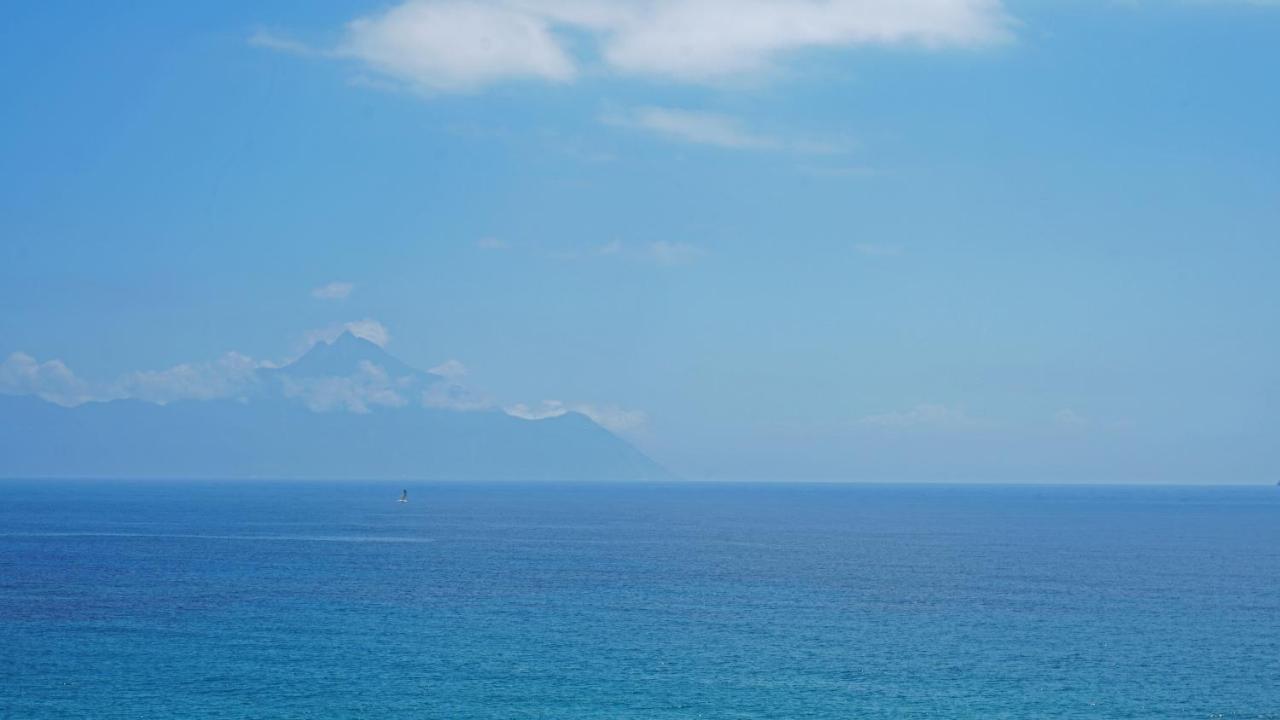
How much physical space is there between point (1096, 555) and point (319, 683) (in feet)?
372

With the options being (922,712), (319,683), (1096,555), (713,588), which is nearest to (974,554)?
(1096,555)

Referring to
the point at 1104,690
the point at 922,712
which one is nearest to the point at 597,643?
the point at 922,712

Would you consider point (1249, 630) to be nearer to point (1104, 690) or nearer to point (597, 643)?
point (1104, 690)

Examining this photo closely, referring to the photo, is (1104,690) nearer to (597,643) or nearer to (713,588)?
(597,643)

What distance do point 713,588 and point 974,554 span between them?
55.6 metres

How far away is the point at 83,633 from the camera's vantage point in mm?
80750

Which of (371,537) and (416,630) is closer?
(416,630)

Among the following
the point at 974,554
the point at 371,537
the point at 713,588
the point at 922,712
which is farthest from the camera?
the point at 371,537

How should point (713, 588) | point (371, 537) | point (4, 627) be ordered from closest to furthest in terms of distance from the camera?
point (4, 627) < point (713, 588) < point (371, 537)

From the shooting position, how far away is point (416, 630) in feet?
275

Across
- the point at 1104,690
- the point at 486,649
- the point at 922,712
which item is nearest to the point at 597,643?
the point at 486,649

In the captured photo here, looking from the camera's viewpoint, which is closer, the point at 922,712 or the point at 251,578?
the point at 922,712

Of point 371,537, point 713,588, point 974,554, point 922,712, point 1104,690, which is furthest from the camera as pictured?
point 371,537

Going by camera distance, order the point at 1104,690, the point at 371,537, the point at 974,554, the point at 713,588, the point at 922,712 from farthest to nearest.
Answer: the point at 371,537 < the point at 974,554 < the point at 713,588 < the point at 1104,690 < the point at 922,712
